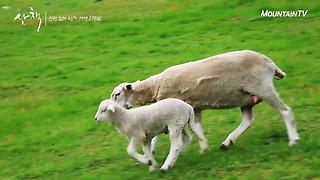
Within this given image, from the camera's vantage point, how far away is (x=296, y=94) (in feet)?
44.2

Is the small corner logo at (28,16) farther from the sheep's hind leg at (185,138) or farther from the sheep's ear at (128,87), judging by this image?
the sheep's hind leg at (185,138)

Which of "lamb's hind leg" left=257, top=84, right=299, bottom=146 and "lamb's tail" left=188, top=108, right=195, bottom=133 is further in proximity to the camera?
"lamb's hind leg" left=257, top=84, right=299, bottom=146

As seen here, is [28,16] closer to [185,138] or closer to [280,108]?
[185,138]

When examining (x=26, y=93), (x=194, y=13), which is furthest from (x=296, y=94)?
(x=194, y=13)

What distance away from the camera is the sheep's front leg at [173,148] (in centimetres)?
927

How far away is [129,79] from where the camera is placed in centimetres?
1666

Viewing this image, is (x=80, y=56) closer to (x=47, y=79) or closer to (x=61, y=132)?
(x=47, y=79)

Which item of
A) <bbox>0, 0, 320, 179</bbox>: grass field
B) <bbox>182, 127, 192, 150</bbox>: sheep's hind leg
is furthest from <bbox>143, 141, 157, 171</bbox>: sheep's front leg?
<bbox>182, 127, 192, 150</bbox>: sheep's hind leg
